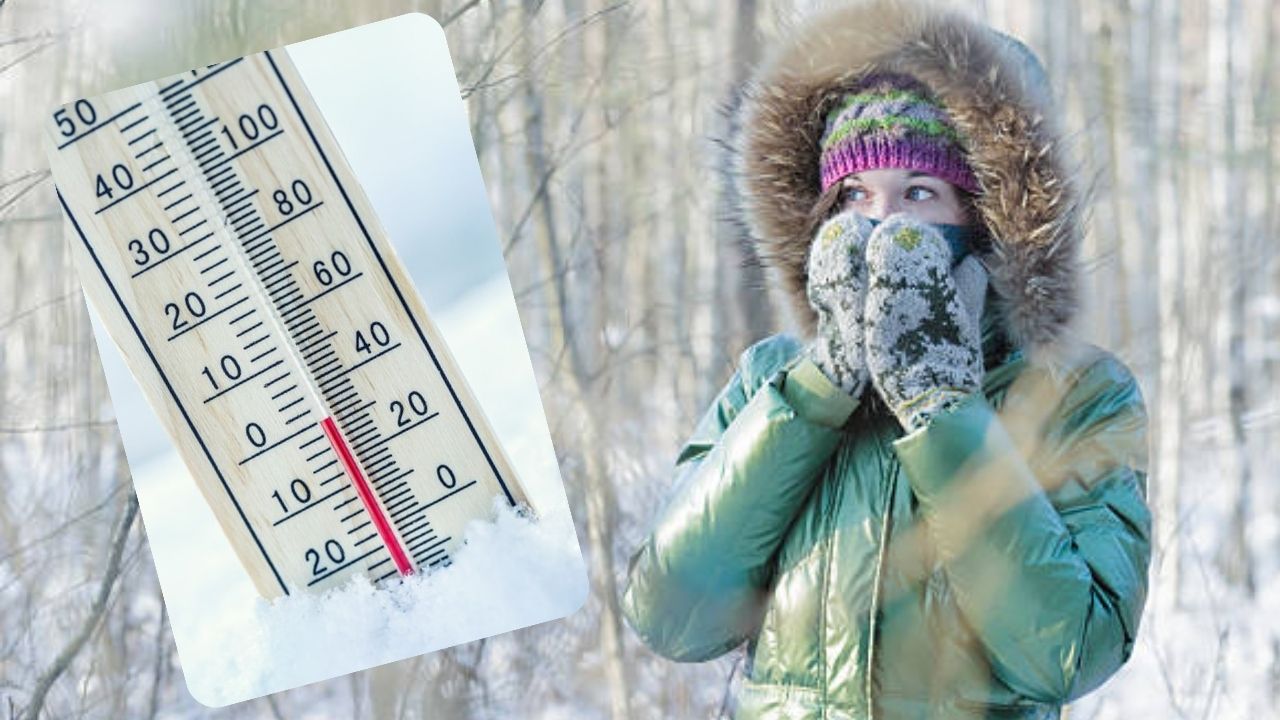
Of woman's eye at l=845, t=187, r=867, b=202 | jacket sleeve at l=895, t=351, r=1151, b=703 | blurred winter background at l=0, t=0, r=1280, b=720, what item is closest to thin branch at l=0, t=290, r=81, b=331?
blurred winter background at l=0, t=0, r=1280, b=720

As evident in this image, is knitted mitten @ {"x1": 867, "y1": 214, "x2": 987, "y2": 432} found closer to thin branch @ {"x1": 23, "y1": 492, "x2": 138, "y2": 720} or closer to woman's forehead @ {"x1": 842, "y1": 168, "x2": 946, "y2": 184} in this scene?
woman's forehead @ {"x1": 842, "y1": 168, "x2": 946, "y2": 184}

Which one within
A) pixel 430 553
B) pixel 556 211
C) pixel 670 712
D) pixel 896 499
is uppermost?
pixel 896 499

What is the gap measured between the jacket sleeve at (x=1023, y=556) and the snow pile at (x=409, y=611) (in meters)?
0.43

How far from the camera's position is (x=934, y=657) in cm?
128

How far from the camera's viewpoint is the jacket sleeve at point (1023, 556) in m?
1.24

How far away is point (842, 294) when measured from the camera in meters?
1.28

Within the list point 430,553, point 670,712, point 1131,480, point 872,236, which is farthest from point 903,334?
point 670,712

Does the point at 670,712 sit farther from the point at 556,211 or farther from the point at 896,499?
the point at 896,499

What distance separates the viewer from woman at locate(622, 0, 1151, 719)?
1251mm

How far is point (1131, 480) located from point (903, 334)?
9.3 inches

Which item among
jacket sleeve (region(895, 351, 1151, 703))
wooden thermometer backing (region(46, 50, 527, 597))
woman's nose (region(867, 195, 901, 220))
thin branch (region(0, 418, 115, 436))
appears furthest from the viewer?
thin branch (region(0, 418, 115, 436))

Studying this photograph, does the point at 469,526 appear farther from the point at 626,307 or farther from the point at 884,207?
the point at 626,307

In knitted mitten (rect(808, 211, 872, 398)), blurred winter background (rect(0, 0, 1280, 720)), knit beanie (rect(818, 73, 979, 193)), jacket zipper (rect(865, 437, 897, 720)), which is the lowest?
blurred winter background (rect(0, 0, 1280, 720))

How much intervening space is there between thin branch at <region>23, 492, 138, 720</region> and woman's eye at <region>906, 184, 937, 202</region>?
1101 millimetres
